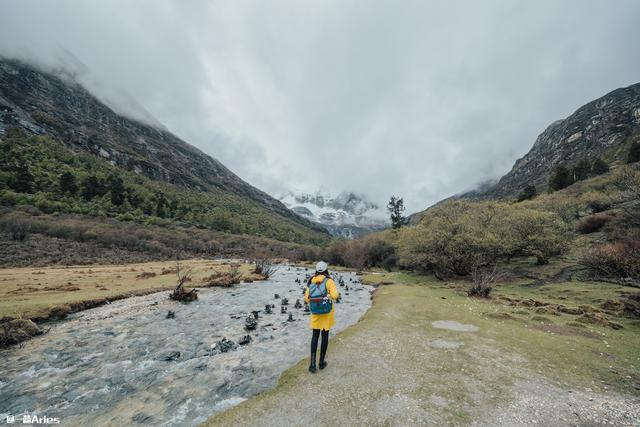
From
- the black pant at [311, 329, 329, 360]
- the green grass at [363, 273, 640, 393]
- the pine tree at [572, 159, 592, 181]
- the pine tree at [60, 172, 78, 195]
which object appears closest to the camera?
the green grass at [363, 273, 640, 393]

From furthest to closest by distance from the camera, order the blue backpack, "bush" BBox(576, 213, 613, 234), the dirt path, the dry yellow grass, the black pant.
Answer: "bush" BBox(576, 213, 613, 234) < the dry yellow grass < the black pant < the blue backpack < the dirt path

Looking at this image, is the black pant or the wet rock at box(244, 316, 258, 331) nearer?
the black pant

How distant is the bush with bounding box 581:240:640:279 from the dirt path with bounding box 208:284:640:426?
48.0ft

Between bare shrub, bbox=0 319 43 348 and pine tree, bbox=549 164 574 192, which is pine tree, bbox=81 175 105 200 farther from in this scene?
pine tree, bbox=549 164 574 192

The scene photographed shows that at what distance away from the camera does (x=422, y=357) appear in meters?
11.3

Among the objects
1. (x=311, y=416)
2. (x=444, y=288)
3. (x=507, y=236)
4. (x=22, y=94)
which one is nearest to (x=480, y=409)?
(x=311, y=416)

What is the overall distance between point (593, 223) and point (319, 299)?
186ft

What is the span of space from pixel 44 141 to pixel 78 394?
190 metres

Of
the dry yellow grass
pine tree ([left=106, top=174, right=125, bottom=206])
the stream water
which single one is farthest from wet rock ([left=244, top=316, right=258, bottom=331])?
pine tree ([left=106, top=174, right=125, bottom=206])

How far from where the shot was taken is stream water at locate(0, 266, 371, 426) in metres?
9.27

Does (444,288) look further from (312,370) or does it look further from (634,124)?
(634,124)

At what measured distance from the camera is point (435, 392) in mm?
8297

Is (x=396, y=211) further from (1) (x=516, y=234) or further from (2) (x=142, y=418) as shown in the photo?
(2) (x=142, y=418)

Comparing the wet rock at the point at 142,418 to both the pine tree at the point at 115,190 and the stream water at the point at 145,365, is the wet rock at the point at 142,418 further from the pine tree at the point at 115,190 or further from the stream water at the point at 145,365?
the pine tree at the point at 115,190
